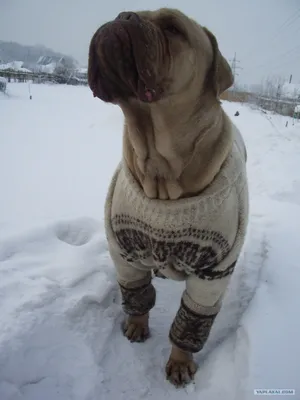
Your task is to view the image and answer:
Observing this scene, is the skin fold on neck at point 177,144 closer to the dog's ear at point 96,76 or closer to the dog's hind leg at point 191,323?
the dog's ear at point 96,76

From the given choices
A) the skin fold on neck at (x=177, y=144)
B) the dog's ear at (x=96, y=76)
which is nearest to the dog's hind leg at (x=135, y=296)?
the skin fold on neck at (x=177, y=144)

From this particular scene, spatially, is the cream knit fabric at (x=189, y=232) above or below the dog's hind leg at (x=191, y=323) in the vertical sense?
above

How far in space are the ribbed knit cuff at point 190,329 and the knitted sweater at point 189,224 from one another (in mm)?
202

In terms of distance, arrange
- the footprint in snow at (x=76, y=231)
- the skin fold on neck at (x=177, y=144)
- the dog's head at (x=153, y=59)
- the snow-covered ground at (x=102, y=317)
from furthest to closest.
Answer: the footprint in snow at (x=76, y=231) < the snow-covered ground at (x=102, y=317) < the skin fold on neck at (x=177, y=144) < the dog's head at (x=153, y=59)

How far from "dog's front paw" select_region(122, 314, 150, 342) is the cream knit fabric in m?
0.22

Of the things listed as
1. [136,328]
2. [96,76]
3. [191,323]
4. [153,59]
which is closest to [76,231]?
[136,328]

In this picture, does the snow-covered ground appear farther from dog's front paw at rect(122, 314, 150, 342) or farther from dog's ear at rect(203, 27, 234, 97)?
dog's ear at rect(203, 27, 234, 97)

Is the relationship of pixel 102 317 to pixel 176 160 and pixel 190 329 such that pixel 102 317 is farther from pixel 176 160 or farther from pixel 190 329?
pixel 176 160

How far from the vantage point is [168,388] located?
4.84 feet

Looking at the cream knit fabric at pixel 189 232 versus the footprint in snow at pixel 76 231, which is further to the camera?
the footprint in snow at pixel 76 231

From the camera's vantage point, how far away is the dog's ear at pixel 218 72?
114 centimetres

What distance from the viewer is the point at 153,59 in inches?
36.9

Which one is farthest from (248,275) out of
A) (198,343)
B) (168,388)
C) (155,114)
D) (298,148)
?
(298,148)

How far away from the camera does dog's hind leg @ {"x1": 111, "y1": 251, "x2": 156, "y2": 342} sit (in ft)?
5.05
